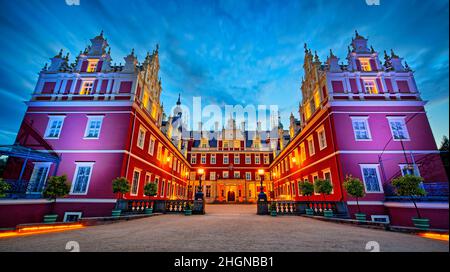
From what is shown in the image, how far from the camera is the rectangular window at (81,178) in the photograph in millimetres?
13383

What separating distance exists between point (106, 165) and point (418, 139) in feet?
85.1

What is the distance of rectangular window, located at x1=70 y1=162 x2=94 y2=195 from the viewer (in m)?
13.4

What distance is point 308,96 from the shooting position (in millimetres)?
20312

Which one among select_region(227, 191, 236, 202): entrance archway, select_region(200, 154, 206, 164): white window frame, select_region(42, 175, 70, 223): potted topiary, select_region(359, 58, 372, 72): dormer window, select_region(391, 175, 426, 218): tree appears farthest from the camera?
select_region(200, 154, 206, 164): white window frame

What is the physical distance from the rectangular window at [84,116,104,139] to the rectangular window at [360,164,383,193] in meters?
22.4

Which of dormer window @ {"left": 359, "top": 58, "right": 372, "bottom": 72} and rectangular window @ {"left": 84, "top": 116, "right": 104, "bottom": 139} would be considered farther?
dormer window @ {"left": 359, "top": 58, "right": 372, "bottom": 72}

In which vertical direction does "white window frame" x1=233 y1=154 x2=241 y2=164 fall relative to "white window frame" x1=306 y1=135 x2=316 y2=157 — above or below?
above

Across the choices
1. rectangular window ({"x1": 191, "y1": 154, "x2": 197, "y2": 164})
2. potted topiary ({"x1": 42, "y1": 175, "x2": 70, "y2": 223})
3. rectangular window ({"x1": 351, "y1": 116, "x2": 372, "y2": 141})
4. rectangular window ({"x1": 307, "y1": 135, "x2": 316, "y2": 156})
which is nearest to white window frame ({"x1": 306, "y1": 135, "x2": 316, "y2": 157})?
rectangular window ({"x1": 307, "y1": 135, "x2": 316, "y2": 156})

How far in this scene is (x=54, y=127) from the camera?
15.3 metres

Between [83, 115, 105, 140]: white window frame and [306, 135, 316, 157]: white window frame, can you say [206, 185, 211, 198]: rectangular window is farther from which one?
[83, 115, 105, 140]: white window frame

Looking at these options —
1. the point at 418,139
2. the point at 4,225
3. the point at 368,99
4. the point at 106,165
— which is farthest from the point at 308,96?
the point at 4,225

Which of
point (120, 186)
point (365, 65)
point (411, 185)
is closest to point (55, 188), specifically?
point (120, 186)

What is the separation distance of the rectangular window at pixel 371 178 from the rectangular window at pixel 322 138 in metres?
3.36

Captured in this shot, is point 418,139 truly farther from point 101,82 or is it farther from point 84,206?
point 101,82
